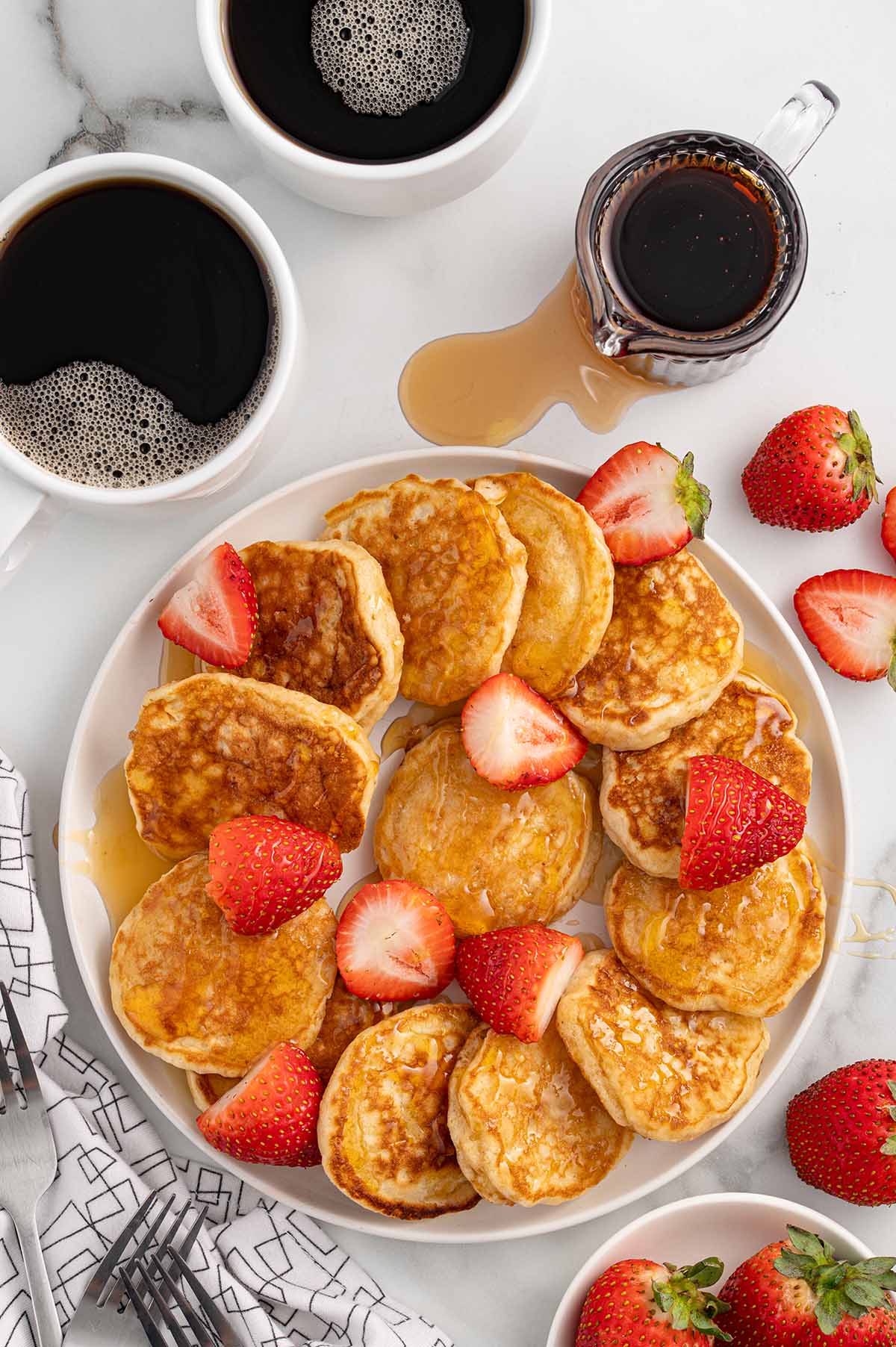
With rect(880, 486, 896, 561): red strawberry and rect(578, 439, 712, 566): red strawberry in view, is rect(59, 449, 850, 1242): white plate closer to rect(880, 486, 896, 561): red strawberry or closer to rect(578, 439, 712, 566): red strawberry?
rect(578, 439, 712, 566): red strawberry

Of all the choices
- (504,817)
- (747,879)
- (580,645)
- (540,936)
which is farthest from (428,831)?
(747,879)

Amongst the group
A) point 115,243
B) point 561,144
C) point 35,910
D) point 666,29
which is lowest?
point 35,910

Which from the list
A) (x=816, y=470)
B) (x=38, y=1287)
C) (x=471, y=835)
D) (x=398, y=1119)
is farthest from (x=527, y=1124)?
(x=816, y=470)

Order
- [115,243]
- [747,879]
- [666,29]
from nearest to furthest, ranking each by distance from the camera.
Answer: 1. [115,243]
2. [747,879]
3. [666,29]

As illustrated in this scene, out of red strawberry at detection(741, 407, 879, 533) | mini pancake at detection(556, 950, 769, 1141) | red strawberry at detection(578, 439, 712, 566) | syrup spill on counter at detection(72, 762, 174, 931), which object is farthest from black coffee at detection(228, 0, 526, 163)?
mini pancake at detection(556, 950, 769, 1141)

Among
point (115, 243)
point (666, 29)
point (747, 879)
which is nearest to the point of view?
A: point (115, 243)

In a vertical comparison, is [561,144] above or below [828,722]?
above

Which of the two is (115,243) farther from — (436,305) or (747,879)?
(747,879)
